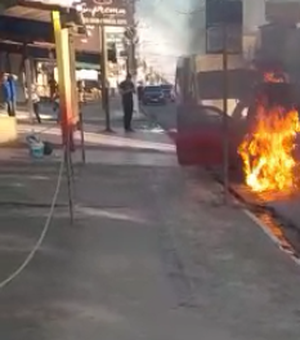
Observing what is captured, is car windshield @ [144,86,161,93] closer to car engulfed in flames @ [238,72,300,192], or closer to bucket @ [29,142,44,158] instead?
bucket @ [29,142,44,158]

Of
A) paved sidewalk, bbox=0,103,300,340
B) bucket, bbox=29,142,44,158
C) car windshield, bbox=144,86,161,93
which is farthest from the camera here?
car windshield, bbox=144,86,161,93

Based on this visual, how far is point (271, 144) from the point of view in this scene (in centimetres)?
1620

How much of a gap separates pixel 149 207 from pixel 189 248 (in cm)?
312

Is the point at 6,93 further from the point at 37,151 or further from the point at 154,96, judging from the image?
the point at 154,96

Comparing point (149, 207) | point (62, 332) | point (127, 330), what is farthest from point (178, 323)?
Answer: point (149, 207)

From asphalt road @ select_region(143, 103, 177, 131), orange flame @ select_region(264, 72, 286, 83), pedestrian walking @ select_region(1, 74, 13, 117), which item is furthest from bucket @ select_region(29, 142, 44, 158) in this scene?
pedestrian walking @ select_region(1, 74, 13, 117)

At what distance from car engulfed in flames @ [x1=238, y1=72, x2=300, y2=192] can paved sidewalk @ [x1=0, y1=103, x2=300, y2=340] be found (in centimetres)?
178

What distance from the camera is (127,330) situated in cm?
683

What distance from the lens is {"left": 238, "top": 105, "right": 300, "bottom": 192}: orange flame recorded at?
622 inches

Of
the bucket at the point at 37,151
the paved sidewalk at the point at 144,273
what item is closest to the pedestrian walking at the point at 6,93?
the bucket at the point at 37,151

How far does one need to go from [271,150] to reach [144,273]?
7.65 metres

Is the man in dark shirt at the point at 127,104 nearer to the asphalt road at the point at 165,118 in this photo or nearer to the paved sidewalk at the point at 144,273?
the asphalt road at the point at 165,118

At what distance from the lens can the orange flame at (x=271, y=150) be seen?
15789mm

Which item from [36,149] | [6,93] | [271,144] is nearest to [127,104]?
[6,93]
